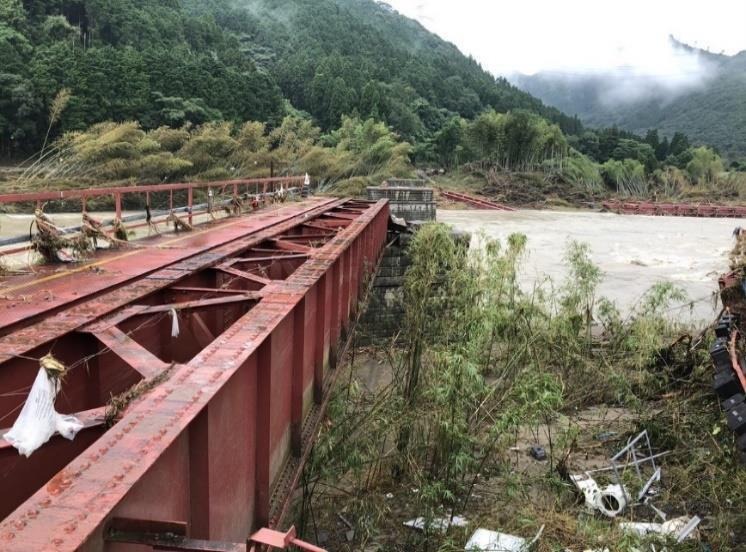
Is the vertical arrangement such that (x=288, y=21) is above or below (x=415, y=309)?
above

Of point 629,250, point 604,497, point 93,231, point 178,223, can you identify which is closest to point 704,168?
point 629,250

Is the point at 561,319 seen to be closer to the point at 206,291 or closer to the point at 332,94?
the point at 206,291

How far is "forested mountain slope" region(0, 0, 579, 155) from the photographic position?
175 feet

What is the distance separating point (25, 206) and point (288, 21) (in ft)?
590

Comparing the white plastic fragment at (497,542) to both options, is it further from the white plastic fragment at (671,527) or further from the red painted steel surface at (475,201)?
the red painted steel surface at (475,201)

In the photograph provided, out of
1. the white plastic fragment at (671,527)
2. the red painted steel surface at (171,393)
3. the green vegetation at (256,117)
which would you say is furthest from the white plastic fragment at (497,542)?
the green vegetation at (256,117)

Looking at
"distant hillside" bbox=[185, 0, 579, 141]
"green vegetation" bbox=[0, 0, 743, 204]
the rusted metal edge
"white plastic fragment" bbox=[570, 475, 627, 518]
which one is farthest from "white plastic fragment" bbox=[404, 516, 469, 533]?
"distant hillside" bbox=[185, 0, 579, 141]

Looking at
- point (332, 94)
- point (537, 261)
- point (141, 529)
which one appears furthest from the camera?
point (332, 94)

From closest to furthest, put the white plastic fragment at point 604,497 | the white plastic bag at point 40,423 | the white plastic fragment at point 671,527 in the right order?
the white plastic bag at point 40,423, the white plastic fragment at point 671,527, the white plastic fragment at point 604,497

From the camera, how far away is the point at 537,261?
26609mm

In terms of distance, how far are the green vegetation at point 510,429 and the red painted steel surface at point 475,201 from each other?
46968 mm

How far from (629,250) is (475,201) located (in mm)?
29559

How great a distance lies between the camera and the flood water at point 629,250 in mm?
20750

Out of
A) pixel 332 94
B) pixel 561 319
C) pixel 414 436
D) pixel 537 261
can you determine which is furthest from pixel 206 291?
pixel 332 94
